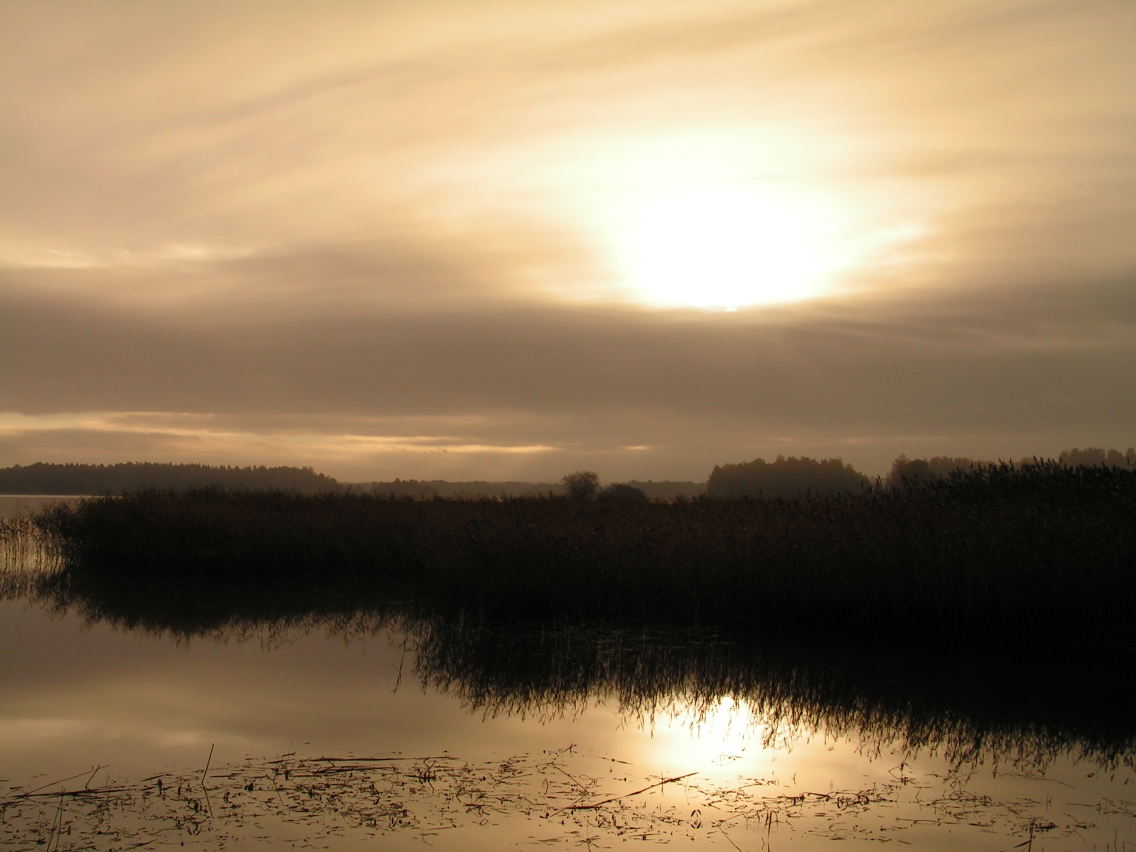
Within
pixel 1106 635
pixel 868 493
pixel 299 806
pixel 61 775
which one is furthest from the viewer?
pixel 868 493

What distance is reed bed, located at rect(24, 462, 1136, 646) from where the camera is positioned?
11.8m

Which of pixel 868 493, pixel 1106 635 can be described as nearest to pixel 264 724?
pixel 1106 635

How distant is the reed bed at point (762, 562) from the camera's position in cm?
1180

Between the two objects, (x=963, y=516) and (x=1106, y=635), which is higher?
(x=963, y=516)

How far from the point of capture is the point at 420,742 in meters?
7.65

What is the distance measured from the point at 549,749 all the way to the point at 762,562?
6813 mm

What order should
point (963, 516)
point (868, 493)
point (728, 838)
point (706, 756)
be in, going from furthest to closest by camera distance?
point (868, 493)
point (963, 516)
point (706, 756)
point (728, 838)

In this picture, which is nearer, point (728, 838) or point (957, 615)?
point (728, 838)

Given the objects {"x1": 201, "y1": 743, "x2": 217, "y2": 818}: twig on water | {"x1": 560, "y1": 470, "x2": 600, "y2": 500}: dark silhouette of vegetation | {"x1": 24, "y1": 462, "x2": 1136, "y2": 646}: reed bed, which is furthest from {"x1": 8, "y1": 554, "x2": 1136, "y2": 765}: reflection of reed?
{"x1": 560, "y1": 470, "x2": 600, "y2": 500}: dark silhouette of vegetation

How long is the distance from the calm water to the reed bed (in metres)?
1.53

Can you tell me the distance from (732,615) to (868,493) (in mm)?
5965

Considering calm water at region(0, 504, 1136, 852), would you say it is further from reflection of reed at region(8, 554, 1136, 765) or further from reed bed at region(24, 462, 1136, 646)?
reed bed at region(24, 462, 1136, 646)

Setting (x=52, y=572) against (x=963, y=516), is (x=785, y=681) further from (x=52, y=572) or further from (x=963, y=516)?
(x=52, y=572)

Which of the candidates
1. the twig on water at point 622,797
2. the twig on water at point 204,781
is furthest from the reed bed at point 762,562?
the twig on water at point 204,781
